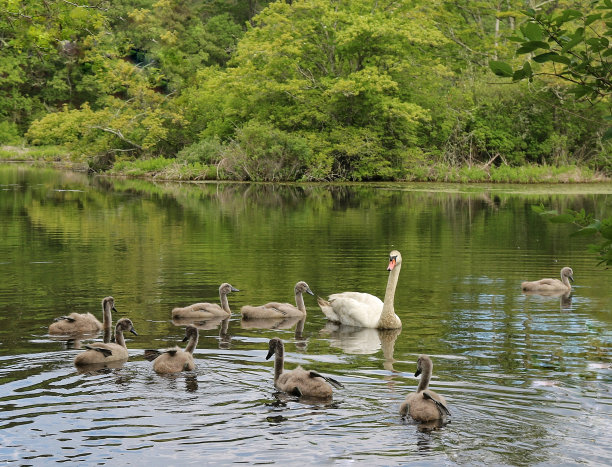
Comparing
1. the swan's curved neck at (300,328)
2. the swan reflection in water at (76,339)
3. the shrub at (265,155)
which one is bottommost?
the swan's curved neck at (300,328)

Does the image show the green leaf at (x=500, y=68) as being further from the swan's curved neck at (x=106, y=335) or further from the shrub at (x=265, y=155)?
the shrub at (x=265, y=155)

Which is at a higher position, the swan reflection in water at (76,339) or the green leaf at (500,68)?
the green leaf at (500,68)

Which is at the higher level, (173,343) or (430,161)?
(430,161)

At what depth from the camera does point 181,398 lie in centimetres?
958

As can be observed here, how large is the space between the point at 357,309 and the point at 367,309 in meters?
0.16

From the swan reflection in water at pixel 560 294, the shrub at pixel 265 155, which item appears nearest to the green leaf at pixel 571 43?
the swan reflection in water at pixel 560 294

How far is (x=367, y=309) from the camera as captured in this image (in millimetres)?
14375

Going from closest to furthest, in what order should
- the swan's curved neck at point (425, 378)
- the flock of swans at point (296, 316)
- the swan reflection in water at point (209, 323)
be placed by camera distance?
1. the flock of swans at point (296, 316)
2. the swan's curved neck at point (425, 378)
3. the swan reflection in water at point (209, 323)

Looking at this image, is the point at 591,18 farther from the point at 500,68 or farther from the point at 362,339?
the point at 362,339

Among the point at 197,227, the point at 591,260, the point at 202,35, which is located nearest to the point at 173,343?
the point at 591,260

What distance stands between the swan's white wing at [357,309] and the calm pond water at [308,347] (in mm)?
267

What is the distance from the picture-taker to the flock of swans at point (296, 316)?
9289 mm

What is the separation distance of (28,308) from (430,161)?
3922 centimetres

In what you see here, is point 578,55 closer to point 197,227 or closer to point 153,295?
point 153,295
